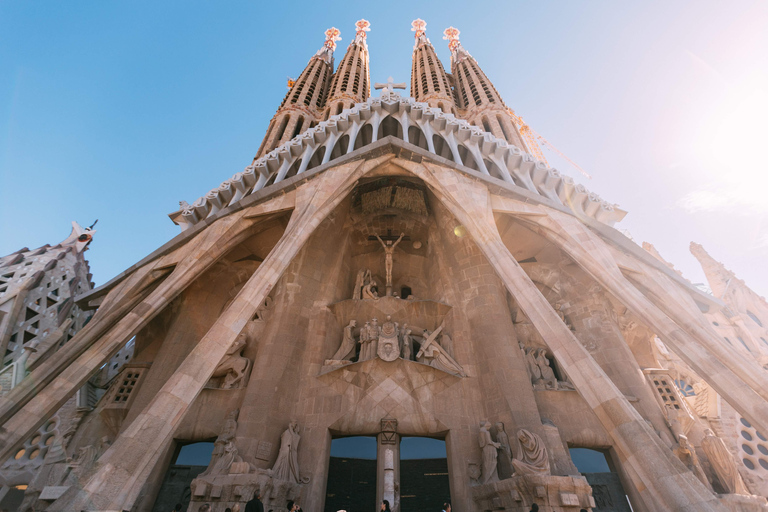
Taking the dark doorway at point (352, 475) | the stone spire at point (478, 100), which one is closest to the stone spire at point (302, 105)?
the stone spire at point (478, 100)

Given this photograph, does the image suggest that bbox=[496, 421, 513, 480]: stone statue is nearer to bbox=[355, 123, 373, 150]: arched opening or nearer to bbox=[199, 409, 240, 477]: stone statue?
bbox=[199, 409, 240, 477]: stone statue

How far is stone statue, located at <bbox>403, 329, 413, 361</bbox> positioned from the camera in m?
10.4

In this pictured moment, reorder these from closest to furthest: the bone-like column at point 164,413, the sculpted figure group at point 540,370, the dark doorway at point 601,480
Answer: the bone-like column at point 164,413 → the dark doorway at point 601,480 → the sculpted figure group at point 540,370

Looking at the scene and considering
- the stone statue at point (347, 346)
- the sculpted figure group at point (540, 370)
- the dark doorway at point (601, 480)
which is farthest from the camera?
the stone statue at point (347, 346)

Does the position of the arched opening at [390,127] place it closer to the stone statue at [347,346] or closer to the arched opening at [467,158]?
the arched opening at [467,158]

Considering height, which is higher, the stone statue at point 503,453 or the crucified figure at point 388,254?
the crucified figure at point 388,254

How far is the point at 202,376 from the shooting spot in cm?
627

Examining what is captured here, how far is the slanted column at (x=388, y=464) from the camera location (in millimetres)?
8359

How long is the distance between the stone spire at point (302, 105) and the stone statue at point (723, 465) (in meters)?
22.0

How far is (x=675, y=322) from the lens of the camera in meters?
8.05

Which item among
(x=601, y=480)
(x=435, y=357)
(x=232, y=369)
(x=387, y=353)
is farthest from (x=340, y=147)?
(x=601, y=480)

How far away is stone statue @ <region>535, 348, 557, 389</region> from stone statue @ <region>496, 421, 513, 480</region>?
2068 millimetres

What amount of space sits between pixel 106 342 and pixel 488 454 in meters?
8.94

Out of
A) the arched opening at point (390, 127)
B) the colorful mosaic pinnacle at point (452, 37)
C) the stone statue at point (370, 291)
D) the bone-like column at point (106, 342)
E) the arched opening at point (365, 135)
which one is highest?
the colorful mosaic pinnacle at point (452, 37)
